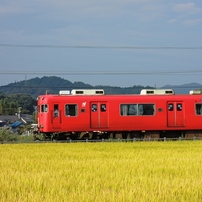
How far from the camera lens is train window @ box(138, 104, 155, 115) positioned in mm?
33906

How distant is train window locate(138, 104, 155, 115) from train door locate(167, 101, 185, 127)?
0.94 metres

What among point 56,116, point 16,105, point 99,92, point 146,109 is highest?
point 16,105

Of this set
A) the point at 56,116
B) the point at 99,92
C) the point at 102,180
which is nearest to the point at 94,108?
the point at 99,92

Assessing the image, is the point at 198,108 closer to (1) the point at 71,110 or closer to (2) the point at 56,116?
(1) the point at 71,110

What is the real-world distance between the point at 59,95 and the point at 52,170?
57.8 ft

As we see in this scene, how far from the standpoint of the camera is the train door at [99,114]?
33375 mm

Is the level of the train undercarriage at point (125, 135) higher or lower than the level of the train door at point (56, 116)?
lower

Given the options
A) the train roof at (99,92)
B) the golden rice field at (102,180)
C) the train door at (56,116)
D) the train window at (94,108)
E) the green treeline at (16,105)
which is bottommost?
the golden rice field at (102,180)

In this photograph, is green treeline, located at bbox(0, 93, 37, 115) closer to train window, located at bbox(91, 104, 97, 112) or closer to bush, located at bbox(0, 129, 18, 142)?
bush, located at bbox(0, 129, 18, 142)

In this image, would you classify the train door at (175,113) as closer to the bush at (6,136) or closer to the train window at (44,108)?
the train window at (44,108)

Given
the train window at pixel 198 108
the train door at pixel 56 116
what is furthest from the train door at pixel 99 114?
the train window at pixel 198 108

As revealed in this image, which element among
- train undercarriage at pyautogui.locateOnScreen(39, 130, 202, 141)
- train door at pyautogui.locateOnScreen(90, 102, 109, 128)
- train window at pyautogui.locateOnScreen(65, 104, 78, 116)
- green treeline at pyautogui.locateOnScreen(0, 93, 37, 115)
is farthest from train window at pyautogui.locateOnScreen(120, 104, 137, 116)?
green treeline at pyautogui.locateOnScreen(0, 93, 37, 115)

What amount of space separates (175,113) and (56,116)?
704cm

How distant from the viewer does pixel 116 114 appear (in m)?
33.6
